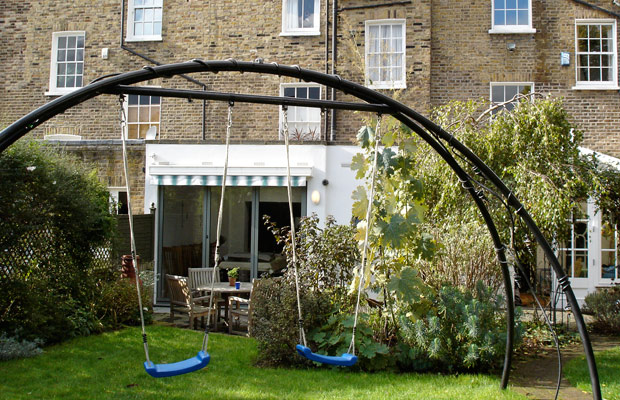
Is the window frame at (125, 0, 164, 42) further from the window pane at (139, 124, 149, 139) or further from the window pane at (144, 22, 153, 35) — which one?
the window pane at (139, 124, 149, 139)

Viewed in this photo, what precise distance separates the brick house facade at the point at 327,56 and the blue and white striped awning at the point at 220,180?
1.11 feet

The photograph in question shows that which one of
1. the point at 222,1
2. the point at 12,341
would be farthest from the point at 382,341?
the point at 222,1

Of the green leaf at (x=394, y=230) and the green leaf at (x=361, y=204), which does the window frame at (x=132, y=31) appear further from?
the green leaf at (x=394, y=230)

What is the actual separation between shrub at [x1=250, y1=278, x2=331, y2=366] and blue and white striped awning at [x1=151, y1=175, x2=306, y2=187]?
15.3 ft

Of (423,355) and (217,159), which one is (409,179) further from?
(217,159)

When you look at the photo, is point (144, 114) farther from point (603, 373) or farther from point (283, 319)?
point (603, 373)

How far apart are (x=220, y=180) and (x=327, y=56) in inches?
166

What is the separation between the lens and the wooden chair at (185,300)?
9.16m

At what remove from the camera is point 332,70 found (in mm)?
13914

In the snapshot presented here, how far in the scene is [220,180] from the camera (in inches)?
484

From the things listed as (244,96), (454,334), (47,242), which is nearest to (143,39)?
(47,242)

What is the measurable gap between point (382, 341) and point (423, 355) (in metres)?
0.59

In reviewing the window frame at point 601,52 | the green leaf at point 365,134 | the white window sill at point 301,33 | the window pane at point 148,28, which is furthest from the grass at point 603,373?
the window pane at point 148,28

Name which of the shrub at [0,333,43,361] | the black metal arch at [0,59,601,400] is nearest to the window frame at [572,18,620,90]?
the black metal arch at [0,59,601,400]
